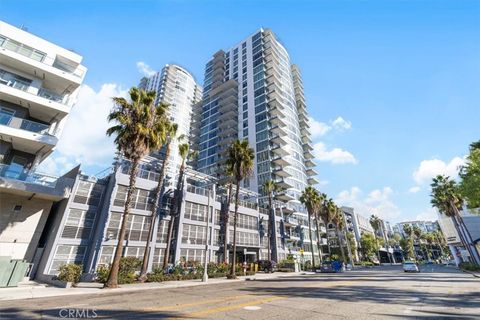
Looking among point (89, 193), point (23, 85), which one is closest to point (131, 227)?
point (89, 193)

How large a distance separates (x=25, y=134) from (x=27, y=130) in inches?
17.2

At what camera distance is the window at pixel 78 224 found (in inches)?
905

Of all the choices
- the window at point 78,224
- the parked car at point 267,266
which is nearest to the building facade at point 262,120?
the parked car at point 267,266

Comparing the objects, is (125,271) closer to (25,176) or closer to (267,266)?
(25,176)

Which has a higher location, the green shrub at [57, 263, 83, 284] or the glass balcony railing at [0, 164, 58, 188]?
the glass balcony railing at [0, 164, 58, 188]

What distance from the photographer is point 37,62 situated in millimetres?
22422

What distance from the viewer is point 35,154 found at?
928 inches

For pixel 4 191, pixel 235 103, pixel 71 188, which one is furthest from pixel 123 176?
pixel 235 103

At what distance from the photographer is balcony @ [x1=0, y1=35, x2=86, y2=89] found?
847 inches

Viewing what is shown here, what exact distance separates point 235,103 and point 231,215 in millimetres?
48923

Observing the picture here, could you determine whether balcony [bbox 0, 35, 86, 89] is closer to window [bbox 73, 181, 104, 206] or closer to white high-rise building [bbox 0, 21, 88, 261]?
white high-rise building [bbox 0, 21, 88, 261]

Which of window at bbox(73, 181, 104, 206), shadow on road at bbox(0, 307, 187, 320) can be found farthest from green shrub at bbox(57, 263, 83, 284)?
shadow on road at bbox(0, 307, 187, 320)

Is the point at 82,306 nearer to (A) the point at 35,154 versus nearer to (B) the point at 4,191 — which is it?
(B) the point at 4,191

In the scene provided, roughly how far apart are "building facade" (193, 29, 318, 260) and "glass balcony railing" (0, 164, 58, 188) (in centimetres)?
3779
